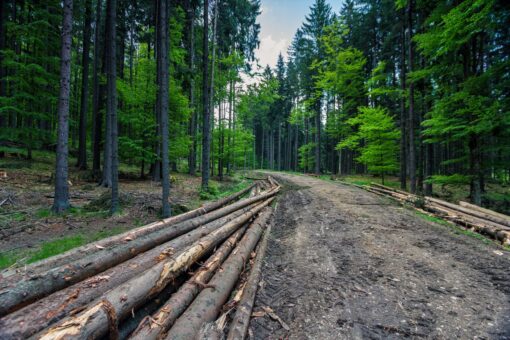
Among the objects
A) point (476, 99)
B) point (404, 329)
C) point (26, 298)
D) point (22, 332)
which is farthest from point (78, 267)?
point (476, 99)

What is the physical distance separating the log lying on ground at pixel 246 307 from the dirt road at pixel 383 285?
0.14m

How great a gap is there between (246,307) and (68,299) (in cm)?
209

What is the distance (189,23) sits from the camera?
15.3m

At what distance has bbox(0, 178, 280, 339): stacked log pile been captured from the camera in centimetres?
204

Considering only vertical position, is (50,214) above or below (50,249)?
above

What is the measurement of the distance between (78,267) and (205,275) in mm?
1742

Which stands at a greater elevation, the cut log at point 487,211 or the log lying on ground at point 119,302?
the cut log at point 487,211

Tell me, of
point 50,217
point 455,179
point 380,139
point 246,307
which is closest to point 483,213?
point 455,179

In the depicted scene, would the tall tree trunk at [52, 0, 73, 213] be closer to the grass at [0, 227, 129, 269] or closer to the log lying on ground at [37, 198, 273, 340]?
the grass at [0, 227, 129, 269]

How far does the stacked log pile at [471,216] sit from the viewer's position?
5.57 metres

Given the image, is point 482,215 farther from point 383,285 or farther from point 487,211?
point 383,285

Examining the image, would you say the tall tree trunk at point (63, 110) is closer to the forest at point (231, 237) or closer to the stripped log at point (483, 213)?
the forest at point (231, 237)

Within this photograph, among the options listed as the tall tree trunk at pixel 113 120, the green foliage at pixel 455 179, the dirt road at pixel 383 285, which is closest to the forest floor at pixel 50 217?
the tall tree trunk at pixel 113 120

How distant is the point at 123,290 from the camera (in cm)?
246
